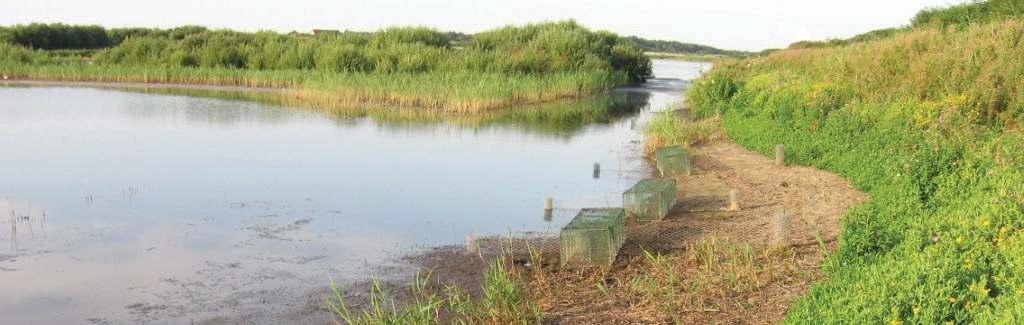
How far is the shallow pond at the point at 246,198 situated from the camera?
888 cm

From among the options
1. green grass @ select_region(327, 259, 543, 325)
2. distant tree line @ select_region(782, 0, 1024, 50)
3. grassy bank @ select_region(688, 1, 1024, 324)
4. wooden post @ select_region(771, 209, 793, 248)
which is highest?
distant tree line @ select_region(782, 0, 1024, 50)

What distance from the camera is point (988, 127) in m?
12.9

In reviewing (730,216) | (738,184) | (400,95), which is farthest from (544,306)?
(400,95)

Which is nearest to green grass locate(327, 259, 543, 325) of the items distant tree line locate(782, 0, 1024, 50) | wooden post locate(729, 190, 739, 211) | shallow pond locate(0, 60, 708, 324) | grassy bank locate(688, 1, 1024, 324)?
shallow pond locate(0, 60, 708, 324)

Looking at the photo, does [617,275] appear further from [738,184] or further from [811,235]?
[738,184]

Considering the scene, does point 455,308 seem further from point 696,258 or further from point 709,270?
point 696,258

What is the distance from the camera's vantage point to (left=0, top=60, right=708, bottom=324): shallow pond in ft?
29.1

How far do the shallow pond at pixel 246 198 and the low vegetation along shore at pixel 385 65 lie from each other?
5008 mm

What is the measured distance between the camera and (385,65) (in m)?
39.2

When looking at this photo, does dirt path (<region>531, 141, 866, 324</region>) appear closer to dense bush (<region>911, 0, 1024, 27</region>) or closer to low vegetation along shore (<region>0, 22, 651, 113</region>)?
dense bush (<region>911, 0, 1024, 27</region>)

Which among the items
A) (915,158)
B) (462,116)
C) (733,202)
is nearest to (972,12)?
(462,116)

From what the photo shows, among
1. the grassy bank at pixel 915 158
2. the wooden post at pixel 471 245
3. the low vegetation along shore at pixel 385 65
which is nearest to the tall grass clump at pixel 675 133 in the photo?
the grassy bank at pixel 915 158

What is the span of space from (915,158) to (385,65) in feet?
99.3

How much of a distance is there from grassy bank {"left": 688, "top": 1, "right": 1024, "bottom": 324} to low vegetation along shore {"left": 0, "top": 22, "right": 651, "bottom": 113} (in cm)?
1065
